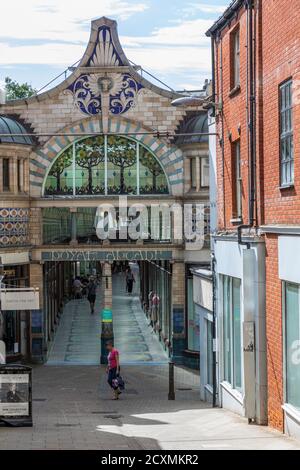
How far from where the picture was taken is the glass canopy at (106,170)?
34406 mm

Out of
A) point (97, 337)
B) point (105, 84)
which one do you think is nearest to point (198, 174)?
point (105, 84)

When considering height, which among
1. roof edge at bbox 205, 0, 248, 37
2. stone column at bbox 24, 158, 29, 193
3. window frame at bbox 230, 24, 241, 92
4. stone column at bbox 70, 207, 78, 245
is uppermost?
roof edge at bbox 205, 0, 248, 37

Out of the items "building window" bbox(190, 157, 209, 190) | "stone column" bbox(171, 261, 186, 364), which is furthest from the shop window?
"building window" bbox(190, 157, 209, 190)

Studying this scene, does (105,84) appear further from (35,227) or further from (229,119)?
(229,119)

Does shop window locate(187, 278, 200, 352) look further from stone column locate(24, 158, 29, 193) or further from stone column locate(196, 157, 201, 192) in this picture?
stone column locate(24, 158, 29, 193)

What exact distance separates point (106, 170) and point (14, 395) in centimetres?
1694

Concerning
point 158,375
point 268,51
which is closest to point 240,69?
point 268,51

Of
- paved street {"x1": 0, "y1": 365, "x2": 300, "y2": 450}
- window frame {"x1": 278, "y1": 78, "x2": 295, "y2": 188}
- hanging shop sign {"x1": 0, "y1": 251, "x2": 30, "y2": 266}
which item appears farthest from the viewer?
hanging shop sign {"x1": 0, "y1": 251, "x2": 30, "y2": 266}

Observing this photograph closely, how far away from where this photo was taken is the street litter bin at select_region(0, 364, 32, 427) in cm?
1827

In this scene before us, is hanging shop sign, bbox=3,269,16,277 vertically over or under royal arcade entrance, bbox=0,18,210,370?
under

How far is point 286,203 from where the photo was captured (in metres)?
16.4

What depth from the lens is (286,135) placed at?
16391 millimetres

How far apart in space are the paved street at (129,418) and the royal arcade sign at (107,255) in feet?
12.4

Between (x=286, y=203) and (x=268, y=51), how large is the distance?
2.87 metres
